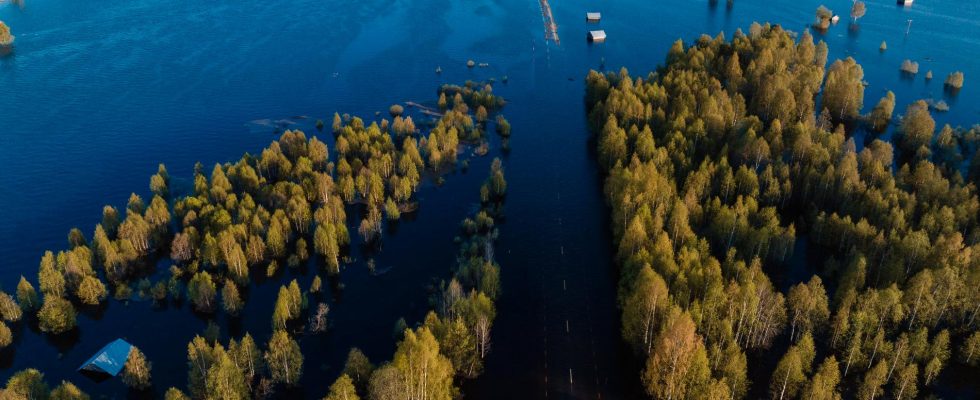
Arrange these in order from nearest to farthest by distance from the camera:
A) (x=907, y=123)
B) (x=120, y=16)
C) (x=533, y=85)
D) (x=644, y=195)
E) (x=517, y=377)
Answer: (x=517, y=377), (x=644, y=195), (x=907, y=123), (x=533, y=85), (x=120, y=16)

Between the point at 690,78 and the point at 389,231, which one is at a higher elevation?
the point at 690,78

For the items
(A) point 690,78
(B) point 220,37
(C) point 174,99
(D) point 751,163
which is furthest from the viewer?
(B) point 220,37

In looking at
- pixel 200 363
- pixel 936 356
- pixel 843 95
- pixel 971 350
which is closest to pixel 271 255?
pixel 200 363

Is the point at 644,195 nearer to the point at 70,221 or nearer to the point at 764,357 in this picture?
the point at 764,357

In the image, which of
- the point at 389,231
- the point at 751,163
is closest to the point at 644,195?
the point at 751,163

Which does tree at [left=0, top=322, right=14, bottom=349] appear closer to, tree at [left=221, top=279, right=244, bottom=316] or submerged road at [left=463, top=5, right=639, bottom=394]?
tree at [left=221, top=279, right=244, bottom=316]

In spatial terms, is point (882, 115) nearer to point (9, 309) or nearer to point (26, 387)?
point (26, 387)

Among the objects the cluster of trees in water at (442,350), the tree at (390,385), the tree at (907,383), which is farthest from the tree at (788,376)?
the tree at (390,385)
